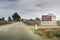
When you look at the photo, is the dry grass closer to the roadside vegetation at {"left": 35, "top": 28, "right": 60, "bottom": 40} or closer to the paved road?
the roadside vegetation at {"left": 35, "top": 28, "right": 60, "bottom": 40}

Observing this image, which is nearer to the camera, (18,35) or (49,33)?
(18,35)

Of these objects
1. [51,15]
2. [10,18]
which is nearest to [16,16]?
[10,18]

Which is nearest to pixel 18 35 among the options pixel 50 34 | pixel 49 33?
pixel 50 34

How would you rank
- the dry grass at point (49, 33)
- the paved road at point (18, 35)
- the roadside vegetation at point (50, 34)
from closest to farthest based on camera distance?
the paved road at point (18, 35), the roadside vegetation at point (50, 34), the dry grass at point (49, 33)

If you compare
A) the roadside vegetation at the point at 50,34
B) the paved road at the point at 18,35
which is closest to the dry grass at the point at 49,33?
the roadside vegetation at the point at 50,34

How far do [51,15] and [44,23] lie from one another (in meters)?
4.87

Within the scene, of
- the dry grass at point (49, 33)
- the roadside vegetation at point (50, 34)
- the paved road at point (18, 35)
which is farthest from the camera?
the dry grass at point (49, 33)

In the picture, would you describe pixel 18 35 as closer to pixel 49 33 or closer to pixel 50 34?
pixel 50 34

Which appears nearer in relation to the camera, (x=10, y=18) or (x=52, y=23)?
(x=52, y=23)

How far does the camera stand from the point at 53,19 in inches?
2195

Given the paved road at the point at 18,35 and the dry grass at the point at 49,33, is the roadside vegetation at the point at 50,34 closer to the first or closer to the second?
the dry grass at the point at 49,33

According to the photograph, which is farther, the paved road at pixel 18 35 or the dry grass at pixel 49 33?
the dry grass at pixel 49 33

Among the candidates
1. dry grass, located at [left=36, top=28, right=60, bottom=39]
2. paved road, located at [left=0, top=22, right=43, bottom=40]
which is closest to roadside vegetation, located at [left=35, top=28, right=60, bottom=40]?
dry grass, located at [left=36, top=28, right=60, bottom=39]

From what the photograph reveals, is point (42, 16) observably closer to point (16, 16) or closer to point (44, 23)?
point (44, 23)
